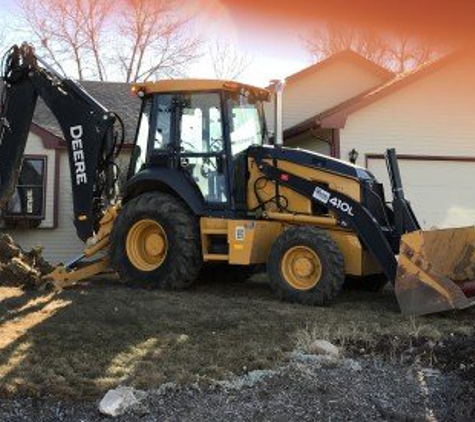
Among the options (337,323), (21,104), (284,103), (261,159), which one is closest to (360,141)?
(284,103)

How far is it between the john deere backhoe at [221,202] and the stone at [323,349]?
2.46m

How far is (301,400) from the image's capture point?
5.11m

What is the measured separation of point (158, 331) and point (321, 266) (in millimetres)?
2645

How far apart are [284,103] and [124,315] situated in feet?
46.3

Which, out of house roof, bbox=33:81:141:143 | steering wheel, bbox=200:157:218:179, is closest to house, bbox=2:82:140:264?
house roof, bbox=33:81:141:143

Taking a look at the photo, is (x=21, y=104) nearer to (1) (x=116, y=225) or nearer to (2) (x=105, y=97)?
(1) (x=116, y=225)

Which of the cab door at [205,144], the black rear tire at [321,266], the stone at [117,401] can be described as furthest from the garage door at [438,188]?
the stone at [117,401]

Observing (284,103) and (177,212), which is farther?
(284,103)

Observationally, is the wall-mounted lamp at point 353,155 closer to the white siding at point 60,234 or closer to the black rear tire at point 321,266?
the white siding at point 60,234

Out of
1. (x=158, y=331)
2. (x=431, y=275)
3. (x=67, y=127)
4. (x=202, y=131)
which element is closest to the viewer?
(x=158, y=331)

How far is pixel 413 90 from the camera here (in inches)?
666

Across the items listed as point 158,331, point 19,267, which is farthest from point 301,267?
point 19,267

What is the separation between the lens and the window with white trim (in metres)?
16.4

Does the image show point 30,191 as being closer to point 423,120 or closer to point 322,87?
point 423,120
